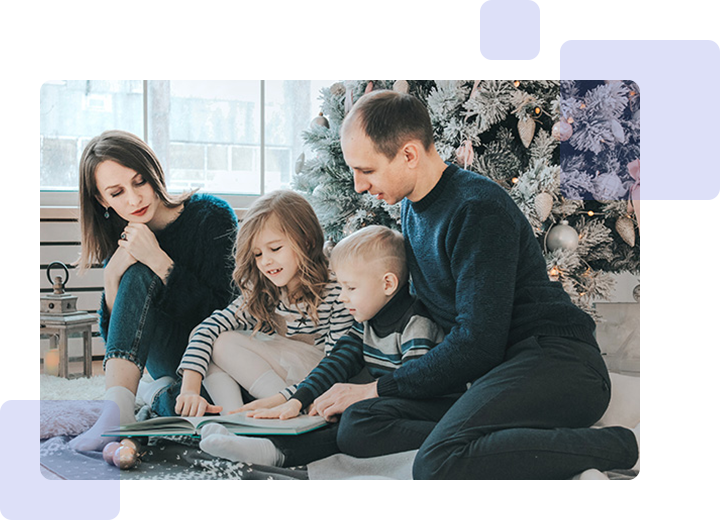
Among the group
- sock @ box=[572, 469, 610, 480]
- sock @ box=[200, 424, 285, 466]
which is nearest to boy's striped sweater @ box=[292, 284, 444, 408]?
sock @ box=[200, 424, 285, 466]

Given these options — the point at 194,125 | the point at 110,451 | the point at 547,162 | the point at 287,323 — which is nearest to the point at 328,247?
the point at 287,323

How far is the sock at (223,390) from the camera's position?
1279 mm

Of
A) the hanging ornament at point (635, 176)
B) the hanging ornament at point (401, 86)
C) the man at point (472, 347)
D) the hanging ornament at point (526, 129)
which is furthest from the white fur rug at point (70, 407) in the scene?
the hanging ornament at point (635, 176)

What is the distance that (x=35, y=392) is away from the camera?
1283 millimetres

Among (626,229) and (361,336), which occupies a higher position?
(626,229)

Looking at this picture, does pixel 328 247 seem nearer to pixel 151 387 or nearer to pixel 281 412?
pixel 281 412

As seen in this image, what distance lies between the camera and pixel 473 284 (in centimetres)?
119

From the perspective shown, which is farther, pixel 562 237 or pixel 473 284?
pixel 562 237

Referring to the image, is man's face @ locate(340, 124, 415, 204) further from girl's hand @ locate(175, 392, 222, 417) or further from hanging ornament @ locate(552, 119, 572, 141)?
girl's hand @ locate(175, 392, 222, 417)

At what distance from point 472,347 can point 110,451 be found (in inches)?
28.7

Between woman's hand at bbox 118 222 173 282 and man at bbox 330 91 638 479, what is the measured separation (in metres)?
0.41

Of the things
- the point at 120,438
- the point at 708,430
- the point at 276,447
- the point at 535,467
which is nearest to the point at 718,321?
the point at 708,430

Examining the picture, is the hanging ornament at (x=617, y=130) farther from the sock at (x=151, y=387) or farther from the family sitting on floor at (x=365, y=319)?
the sock at (x=151, y=387)

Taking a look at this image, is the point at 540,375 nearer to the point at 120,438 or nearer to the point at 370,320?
the point at 370,320
